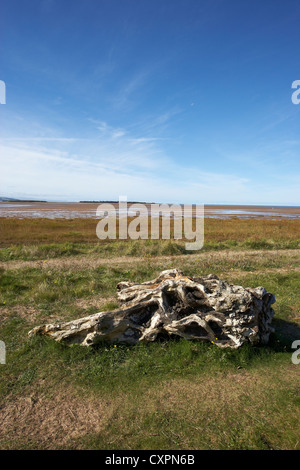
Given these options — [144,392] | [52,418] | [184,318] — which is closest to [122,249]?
[184,318]

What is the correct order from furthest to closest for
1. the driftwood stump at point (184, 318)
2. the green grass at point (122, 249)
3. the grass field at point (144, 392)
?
1. the green grass at point (122, 249)
2. the driftwood stump at point (184, 318)
3. the grass field at point (144, 392)

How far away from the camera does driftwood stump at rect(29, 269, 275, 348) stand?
576cm

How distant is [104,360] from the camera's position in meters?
5.48

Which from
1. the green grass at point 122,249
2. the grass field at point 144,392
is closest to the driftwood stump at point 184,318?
the grass field at point 144,392

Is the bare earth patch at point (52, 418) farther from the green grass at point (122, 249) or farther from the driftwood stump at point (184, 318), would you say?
the green grass at point (122, 249)

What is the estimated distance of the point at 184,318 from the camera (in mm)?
5930

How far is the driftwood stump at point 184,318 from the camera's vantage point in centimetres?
576

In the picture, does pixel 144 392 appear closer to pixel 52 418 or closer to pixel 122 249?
pixel 52 418

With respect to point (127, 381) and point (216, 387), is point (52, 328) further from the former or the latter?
point (216, 387)

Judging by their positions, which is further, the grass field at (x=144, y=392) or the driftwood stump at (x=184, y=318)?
the driftwood stump at (x=184, y=318)

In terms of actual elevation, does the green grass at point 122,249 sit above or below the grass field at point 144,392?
above

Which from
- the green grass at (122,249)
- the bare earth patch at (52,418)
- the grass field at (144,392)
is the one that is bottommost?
the bare earth patch at (52,418)
